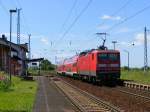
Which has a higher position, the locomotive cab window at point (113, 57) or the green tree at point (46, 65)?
the green tree at point (46, 65)

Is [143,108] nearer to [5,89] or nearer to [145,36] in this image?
[5,89]

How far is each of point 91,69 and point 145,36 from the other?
21.9 metres

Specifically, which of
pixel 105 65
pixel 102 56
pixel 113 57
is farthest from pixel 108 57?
pixel 105 65

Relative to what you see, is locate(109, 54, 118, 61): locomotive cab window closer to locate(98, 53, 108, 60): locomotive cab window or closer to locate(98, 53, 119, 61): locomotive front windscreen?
locate(98, 53, 119, 61): locomotive front windscreen

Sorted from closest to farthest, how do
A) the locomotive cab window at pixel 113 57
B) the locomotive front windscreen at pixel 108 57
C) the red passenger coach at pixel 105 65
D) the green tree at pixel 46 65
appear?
the red passenger coach at pixel 105 65, the locomotive front windscreen at pixel 108 57, the locomotive cab window at pixel 113 57, the green tree at pixel 46 65

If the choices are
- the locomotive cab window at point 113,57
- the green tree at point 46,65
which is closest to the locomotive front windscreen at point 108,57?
the locomotive cab window at point 113,57

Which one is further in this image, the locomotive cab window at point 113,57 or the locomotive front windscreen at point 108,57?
the locomotive cab window at point 113,57

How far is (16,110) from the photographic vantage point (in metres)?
20.9

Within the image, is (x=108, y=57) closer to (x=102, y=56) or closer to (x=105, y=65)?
(x=102, y=56)

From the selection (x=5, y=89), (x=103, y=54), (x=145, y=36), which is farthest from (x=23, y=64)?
(x=5, y=89)

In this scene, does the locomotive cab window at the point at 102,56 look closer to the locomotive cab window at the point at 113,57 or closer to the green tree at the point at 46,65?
the locomotive cab window at the point at 113,57

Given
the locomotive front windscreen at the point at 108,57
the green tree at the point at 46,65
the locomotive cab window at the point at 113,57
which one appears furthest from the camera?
the green tree at the point at 46,65

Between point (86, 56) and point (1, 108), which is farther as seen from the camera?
point (86, 56)

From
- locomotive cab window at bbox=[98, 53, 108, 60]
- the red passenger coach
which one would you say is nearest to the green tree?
the red passenger coach
